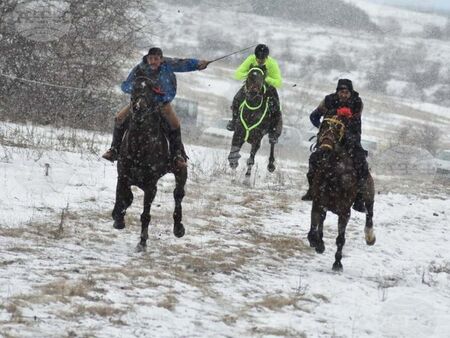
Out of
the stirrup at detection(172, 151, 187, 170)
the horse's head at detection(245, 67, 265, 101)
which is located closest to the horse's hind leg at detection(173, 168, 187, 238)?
the stirrup at detection(172, 151, 187, 170)

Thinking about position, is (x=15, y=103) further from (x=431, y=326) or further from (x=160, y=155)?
(x=431, y=326)

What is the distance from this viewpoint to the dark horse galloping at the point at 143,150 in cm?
816

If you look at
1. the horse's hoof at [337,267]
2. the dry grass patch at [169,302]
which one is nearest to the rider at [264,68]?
the horse's hoof at [337,267]

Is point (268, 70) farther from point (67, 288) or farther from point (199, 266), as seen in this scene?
point (67, 288)

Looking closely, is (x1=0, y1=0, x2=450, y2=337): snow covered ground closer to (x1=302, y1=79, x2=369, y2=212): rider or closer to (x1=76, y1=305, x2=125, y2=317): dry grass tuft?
(x1=76, y1=305, x2=125, y2=317): dry grass tuft

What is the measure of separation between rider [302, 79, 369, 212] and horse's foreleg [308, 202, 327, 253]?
0.23m

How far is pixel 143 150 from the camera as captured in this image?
8430 mm

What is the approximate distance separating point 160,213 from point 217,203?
1.70m

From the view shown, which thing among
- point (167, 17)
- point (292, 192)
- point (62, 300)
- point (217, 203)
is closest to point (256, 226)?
point (217, 203)

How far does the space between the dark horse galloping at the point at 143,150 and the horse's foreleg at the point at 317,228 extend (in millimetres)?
2111

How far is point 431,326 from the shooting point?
7000 mm

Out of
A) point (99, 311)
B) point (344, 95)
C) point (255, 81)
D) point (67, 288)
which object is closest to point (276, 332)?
point (99, 311)

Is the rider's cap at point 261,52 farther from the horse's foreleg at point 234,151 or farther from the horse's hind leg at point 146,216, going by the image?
the horse's hind leg at point 146,216

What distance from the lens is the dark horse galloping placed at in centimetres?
816
